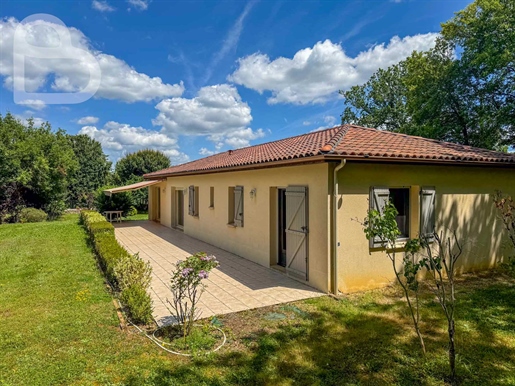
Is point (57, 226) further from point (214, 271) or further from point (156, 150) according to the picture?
point (156, 150)

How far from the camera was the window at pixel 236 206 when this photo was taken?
1295 centimetres

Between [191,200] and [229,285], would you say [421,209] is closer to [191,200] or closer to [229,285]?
[229,285]

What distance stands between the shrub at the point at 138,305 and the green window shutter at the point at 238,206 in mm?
6628

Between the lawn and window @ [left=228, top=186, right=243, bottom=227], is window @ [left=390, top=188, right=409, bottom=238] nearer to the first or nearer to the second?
the lawn

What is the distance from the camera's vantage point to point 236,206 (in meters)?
13.4

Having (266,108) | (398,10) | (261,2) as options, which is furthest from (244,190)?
(266,108)

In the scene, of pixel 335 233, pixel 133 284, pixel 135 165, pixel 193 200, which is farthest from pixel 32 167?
pixel 335 233

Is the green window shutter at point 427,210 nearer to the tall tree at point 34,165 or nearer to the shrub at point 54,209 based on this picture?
the tall tree at point 34,165

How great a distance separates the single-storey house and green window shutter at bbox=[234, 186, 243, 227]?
0.08 meters

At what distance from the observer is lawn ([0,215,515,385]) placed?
15.0ft

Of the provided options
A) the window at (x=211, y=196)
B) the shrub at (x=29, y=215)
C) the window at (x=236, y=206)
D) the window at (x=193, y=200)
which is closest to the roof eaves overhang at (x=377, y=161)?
the window at (x=236, y=206)

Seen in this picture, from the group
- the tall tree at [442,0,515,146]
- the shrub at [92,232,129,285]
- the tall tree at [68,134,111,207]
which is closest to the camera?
the shrub at [92,232,129,285]

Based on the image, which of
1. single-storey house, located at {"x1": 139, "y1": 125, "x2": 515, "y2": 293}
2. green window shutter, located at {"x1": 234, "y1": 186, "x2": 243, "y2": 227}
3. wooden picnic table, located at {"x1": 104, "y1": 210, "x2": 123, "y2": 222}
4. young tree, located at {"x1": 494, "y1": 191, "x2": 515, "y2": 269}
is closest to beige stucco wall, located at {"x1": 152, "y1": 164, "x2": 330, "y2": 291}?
single-storey house, located at {"x1": 139, "y1": 125, "x2": 515, "y2": 293}

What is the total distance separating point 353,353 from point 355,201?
166 inches
